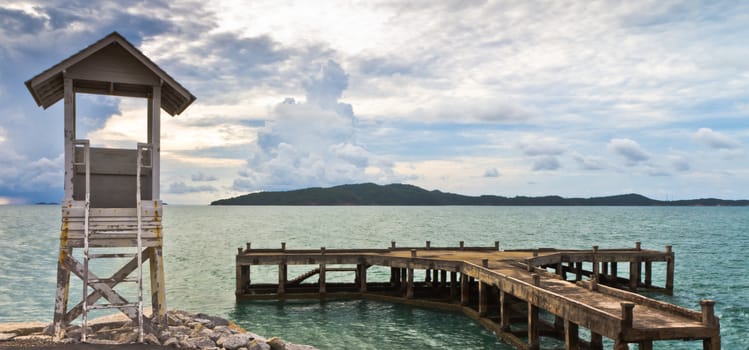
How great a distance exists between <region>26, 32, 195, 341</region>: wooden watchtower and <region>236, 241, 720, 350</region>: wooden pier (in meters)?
12.0

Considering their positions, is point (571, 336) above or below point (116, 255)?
below

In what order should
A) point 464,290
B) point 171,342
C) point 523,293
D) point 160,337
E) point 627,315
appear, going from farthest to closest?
point 464,290, point 523,293, point 627,315, point 160,337, point 171,342

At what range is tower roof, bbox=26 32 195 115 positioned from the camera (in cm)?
1466

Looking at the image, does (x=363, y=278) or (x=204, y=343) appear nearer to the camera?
(x=204, y=343)

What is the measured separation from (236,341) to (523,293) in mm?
10803

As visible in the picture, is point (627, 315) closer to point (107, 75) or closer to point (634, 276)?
point (107, 75)

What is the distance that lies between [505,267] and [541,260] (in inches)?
240

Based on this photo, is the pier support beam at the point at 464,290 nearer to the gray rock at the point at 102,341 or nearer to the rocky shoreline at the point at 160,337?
the rocky shoreline at the point at 160,337

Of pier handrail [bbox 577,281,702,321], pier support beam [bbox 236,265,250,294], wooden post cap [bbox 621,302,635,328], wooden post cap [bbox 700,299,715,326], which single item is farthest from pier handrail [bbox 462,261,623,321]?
pier support beam [bbox 236,265,250,294]

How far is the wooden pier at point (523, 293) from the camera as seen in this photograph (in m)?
15.2

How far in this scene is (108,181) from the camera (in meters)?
15.4

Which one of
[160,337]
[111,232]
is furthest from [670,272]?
[111,232]

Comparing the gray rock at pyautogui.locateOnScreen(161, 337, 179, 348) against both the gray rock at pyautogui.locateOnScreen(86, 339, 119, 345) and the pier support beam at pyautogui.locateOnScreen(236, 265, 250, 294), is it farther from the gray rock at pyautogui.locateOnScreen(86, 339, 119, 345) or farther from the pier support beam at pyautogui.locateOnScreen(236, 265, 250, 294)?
the pier support beam at pyautogui.locateOnScreen(236, 265, 250, 294)

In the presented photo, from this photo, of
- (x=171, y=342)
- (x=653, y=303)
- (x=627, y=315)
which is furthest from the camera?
(x=653, y=303)
